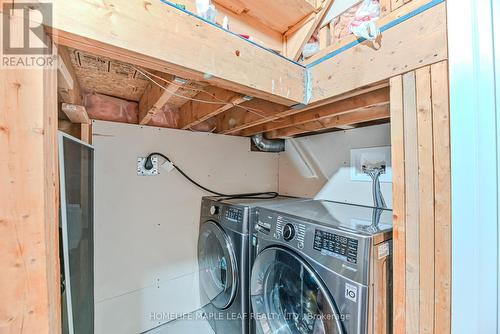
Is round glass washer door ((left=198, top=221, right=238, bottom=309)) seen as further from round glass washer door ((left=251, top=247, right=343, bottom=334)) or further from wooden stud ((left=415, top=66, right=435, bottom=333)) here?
wooden stud ((left=415, top=66, right=435, bottom=333))

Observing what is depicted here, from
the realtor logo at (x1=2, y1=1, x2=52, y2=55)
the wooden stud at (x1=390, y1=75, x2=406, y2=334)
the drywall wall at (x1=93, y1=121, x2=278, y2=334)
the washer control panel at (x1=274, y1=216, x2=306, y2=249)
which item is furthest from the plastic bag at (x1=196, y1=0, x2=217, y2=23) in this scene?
the drywall wall at (x1=93, y1=121, x2=278, y2=334)

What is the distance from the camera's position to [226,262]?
5.52ft

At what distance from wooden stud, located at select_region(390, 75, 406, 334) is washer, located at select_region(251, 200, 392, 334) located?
0.07m

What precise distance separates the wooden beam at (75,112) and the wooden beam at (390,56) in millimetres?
1409

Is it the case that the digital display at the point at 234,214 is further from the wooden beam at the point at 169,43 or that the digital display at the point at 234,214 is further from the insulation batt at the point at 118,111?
the insulation batt at the point at 118,111

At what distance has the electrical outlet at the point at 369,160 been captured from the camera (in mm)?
1636

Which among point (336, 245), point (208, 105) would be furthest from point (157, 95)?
point (336, 245)

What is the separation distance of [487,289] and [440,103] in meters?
0.64

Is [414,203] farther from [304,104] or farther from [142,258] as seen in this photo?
[142,258]

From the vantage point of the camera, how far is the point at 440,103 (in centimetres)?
77

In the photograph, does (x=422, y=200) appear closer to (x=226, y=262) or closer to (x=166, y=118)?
(x=226, y=262)

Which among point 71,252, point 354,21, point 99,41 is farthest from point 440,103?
point 71,252

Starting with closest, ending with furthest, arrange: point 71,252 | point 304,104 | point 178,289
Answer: point 71,252 < point 304,104 < point 178,289

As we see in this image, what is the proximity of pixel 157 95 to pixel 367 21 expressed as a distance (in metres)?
1.23
